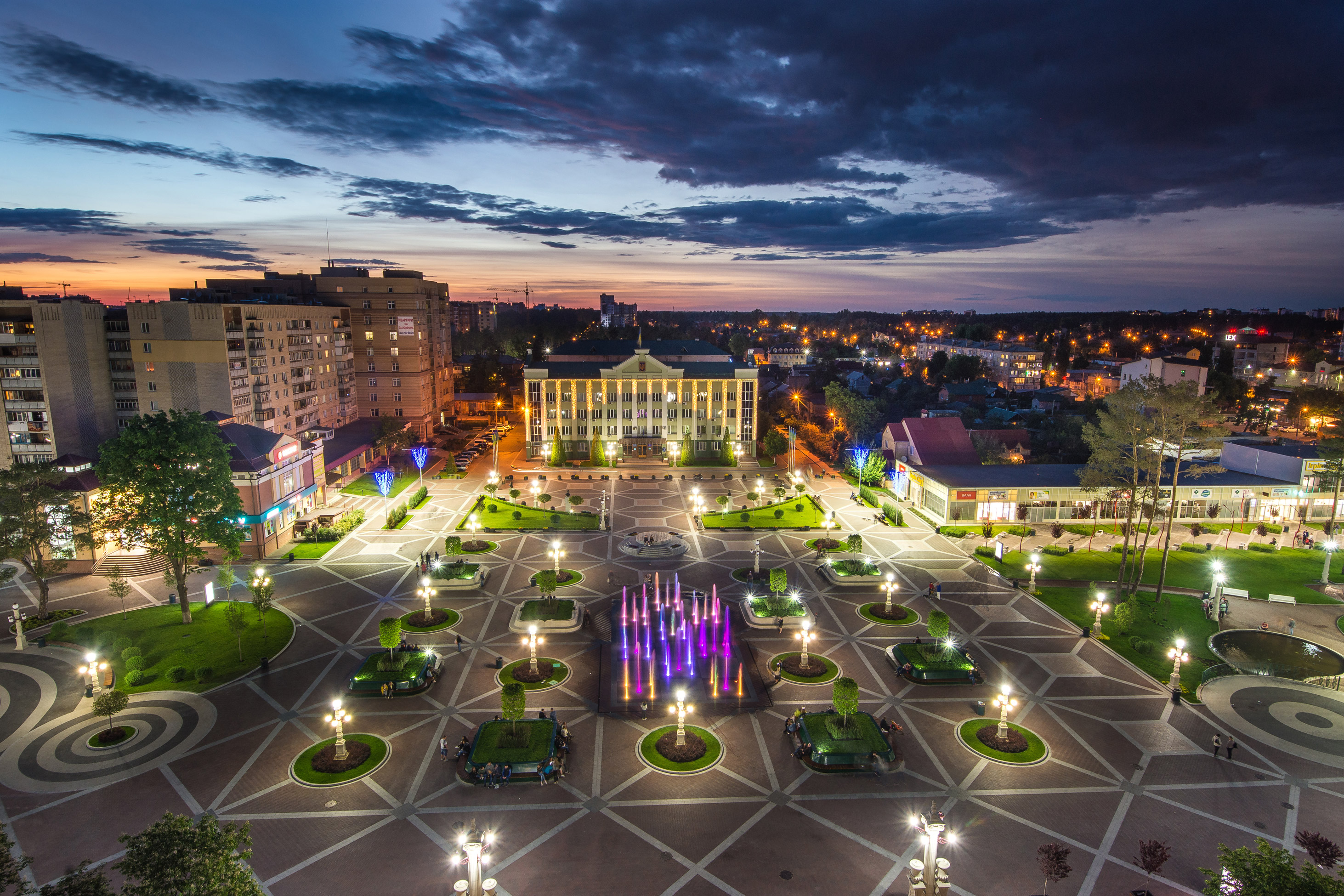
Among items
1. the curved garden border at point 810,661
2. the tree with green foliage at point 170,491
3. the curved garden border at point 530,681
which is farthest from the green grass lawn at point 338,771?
the curved garden border at point 810,661

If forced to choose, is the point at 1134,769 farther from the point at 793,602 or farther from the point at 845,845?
the point at 793,602

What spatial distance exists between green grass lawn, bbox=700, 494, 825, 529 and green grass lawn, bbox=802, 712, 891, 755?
31.5m

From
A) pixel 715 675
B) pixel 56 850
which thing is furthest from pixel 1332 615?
pixel 56 850

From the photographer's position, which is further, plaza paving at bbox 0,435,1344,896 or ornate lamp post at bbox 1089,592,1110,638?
ornate lamp post at bbox 1089,592,1110,638

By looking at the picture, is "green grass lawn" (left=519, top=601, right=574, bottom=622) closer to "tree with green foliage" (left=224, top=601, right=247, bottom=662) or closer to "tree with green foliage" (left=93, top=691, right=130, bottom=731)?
"tree with green foliage" (left=224, top=601, right=247, bottom=662)

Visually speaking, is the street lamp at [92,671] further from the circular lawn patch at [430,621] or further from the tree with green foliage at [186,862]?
the tree with green foliage at [186,862]

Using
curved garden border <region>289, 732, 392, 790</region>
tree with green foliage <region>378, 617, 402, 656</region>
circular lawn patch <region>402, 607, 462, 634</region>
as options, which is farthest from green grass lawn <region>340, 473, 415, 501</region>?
curved garden border <region>289, 732, 392, 790</region>

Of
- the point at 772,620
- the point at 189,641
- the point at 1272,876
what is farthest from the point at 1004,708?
the point at 189,641

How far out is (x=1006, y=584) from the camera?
49656mm

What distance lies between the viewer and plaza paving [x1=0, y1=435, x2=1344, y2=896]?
932 inches

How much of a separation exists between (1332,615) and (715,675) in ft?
137

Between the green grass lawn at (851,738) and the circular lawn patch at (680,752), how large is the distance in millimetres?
4198

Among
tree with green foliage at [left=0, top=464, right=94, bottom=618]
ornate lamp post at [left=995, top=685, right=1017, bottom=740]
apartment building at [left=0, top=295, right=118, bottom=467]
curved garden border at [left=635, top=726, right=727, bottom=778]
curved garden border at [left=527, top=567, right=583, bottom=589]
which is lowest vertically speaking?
curved garden border at [left=635, top=726, right=727, bottom=778]

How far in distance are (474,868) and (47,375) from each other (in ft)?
219
